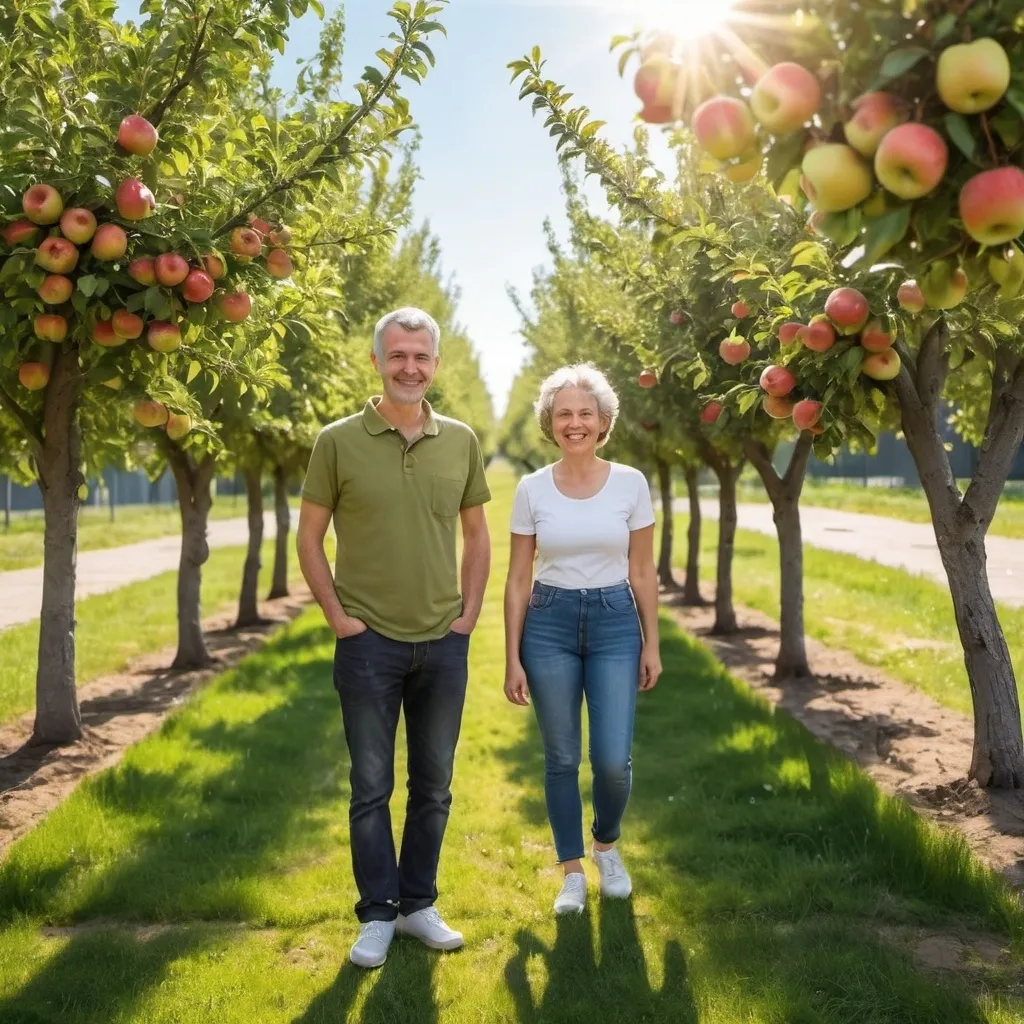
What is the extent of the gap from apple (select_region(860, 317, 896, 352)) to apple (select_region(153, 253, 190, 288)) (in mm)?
2587

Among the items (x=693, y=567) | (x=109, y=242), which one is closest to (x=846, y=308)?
(x=109, y=242)

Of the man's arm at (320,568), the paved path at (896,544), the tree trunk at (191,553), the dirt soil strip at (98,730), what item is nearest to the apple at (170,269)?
the man's arm at (320,568)

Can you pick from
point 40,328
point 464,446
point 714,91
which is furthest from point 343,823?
point 714,91

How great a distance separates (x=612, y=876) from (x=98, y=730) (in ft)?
14.9

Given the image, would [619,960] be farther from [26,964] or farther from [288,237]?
[288,237]

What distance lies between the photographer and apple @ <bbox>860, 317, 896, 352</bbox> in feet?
11.7

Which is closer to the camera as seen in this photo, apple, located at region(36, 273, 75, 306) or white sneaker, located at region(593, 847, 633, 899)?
apple, located at region(36, 273, 75, 306)

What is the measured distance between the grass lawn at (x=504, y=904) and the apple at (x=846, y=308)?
2151mm

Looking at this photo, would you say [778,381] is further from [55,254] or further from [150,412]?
[150,412]

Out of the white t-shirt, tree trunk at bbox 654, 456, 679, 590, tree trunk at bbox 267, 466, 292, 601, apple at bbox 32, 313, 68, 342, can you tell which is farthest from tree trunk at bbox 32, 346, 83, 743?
tree trunk at bbox 654, 456, 679, 590

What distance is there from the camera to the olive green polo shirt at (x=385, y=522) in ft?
11.8

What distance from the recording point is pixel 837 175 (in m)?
1.89

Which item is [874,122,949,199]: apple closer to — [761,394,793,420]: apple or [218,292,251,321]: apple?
[761,394,793,420]: apple

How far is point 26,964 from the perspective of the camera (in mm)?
3650
